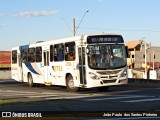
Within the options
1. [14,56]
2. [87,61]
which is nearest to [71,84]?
[87,61]

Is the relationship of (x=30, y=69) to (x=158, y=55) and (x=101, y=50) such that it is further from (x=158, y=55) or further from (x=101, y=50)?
(x=158, y=55)

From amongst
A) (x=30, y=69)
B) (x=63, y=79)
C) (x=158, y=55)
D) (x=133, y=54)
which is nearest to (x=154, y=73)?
(x=30, y=69)

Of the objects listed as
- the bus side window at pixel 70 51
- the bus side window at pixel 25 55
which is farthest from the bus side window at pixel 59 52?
the bus side window at pixel 25 55

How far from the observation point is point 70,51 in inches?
944

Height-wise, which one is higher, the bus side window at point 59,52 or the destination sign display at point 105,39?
the destination sign display at point 105,39

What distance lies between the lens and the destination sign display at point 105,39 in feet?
73.9

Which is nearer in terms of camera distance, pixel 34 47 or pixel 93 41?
pixel 93 41

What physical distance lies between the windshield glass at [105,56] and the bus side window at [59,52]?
308 cm

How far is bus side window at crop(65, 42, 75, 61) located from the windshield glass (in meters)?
1.65

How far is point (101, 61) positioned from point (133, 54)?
85.6 meters

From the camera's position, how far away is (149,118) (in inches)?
439

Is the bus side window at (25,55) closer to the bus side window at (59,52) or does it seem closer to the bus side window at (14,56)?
the bus side window at (14,56)

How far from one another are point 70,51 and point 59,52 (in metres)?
1.59

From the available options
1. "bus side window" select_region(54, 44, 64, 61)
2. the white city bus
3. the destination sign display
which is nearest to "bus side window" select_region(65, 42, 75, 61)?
the white city bus
